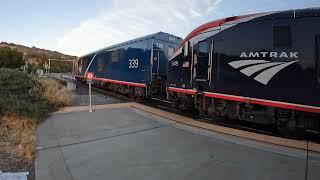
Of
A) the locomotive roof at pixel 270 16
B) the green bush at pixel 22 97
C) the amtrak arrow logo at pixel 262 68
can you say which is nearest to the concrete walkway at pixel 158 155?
the amtrak arrow logo at pixel 262 68

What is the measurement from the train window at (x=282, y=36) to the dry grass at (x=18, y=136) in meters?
6.16

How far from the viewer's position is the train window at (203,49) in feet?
35.5

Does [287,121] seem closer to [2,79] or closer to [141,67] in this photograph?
[141,67]

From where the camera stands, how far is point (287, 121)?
335 inches

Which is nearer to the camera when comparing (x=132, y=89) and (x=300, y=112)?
(x=300, y=112)

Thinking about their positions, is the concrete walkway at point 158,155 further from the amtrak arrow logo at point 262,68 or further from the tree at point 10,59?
the tree at point 10,59

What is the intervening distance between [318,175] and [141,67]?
503 inches

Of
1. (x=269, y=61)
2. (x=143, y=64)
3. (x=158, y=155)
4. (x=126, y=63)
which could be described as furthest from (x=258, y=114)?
(x=126, y=63)

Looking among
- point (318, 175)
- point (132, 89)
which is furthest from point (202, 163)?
point (132, 89)

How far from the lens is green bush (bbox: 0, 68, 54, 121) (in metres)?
11.9

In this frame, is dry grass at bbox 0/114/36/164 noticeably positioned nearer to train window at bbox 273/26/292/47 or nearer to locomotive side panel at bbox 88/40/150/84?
train window at bbox 273/26/292/47

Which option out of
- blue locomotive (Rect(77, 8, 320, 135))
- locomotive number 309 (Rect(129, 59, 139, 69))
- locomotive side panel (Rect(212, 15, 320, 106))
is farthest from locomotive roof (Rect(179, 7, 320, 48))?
locomotive number 309 (Rect(129, 59, 139, 69))

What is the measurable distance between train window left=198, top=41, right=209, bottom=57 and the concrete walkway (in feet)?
8.21

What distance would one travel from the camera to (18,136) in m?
9.30
